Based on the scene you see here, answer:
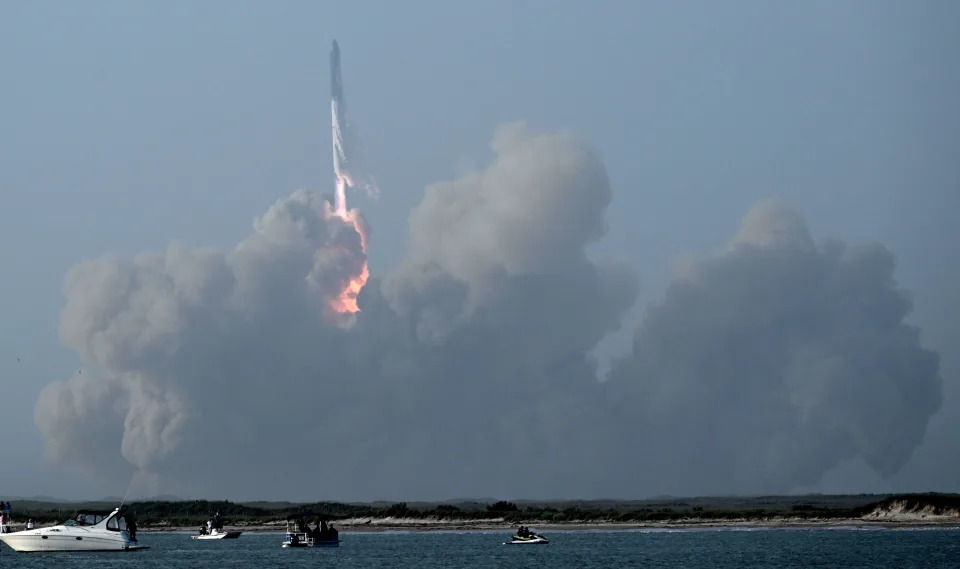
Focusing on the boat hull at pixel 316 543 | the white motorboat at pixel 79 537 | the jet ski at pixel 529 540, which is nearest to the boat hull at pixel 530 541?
the jet ski at pixel 529 540

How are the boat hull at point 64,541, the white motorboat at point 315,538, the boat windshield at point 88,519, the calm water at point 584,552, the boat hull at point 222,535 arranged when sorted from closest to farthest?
the calm water at point 584,552 < the boat hull at point 64,541 < the boat windshield at point 88,519 < the white motorboat at point 315,538 < the boat hull at point 222,535

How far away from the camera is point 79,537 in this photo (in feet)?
447

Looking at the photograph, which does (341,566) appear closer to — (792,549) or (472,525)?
(792,549)

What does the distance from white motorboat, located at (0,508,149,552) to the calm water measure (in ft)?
4.02

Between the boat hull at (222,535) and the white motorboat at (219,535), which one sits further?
the white motorboat at (219,535)

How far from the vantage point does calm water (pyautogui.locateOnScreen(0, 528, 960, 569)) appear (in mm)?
117056

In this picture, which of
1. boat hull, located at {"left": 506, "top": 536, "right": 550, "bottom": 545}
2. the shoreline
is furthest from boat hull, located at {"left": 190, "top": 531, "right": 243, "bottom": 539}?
boat hull, located at {"left": 506, "top": 536, "right": 550, "bottom": 545}

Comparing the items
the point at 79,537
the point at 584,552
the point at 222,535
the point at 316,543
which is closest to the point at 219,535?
the point at 222,535

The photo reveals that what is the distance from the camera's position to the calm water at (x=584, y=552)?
117 meters

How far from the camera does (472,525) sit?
195 meters

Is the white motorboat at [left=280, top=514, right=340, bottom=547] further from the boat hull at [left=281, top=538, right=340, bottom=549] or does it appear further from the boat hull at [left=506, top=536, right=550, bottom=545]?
the boat hull at [left=506, top=536, right=550, bottom=545]

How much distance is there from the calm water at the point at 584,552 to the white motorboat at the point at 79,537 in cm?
122

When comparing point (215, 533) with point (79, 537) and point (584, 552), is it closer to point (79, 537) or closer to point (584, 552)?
point (79, 537)

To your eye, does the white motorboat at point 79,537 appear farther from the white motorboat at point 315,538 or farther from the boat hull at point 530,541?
the boat hull at point 530,541
